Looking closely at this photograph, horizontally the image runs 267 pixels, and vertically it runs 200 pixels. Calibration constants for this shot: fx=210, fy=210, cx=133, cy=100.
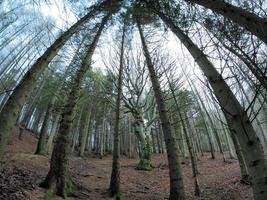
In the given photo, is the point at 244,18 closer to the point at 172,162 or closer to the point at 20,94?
the point at 20,94

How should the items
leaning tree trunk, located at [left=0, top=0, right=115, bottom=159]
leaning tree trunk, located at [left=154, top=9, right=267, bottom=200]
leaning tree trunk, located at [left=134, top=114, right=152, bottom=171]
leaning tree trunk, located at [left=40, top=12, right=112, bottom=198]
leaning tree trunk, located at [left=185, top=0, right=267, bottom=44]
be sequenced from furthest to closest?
leaning tree trunk, located at [left=134, top=114, right=152, bottom=171] → leaning tree trunk, located at [left=40, top=12, right=112, bottom=198] → leaning tree trunk, located at [left=0, top=0, right=115, bottom=159] → leaning tree trunk, located at [left=185, top=0, right=267, bottom=44] → leaning tree trunk, located at [left=154, top=9, right=267, bottom=200]

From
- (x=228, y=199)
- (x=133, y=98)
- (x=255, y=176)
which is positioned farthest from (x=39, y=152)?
(x=255, y=176)

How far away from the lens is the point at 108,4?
472cm

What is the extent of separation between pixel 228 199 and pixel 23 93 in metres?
5.83

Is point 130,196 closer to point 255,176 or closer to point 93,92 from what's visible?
point 255,176

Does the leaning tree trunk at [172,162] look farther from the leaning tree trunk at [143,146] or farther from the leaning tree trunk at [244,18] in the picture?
the leaning tree trunk at [143,146]

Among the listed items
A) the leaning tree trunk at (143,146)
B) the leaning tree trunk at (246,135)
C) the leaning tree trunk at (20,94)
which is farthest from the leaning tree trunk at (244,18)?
the leaning tree trunk at (143,146)

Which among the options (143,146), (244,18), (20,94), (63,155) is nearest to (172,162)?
(63,155)

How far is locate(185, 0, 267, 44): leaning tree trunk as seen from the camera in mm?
1843

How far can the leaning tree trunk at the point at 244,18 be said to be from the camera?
1.84 m

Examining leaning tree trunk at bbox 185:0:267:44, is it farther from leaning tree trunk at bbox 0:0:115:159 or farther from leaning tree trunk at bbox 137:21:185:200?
leaning tree trunk at bbox 137:21:185:200

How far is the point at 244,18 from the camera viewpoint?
2.02 m

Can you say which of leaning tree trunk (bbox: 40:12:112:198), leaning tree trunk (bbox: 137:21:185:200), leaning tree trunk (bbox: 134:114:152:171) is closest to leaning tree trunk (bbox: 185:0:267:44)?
leaning tree trunk (bbox: 137:21:185:200)

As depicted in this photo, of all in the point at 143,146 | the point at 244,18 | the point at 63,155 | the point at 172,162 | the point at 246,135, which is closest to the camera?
the point at 246,135
